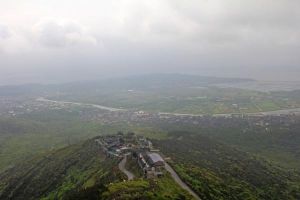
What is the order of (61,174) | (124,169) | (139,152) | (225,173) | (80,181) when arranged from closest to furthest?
(124,169), (80,181), (139,152), (225,173), (61,174)

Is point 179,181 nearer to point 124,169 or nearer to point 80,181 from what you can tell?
point 124,169

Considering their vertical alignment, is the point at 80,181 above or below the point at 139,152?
below

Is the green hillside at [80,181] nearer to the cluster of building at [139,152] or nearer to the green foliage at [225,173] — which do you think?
the cluster of building at [139,152]

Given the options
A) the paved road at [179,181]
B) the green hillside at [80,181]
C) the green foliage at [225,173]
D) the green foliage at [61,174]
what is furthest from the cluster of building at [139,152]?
the green foliage at [225,173]

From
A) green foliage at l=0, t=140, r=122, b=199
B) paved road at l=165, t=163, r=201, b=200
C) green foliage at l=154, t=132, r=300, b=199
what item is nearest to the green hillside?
green foliage at l=0, t=140, r=122, b=199

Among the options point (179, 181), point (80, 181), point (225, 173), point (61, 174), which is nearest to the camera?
point (179, 181)

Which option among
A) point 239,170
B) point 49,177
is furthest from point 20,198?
point 239,170

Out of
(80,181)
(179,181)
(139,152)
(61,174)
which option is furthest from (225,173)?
(61,174)

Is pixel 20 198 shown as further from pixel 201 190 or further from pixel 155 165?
pixel 201 190

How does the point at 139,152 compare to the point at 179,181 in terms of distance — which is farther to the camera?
the point at 139,152

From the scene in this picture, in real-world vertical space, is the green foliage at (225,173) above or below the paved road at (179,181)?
below

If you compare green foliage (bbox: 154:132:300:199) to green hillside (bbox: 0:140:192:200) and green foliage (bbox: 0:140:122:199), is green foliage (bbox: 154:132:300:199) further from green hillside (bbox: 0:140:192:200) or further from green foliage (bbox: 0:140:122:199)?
green foliage (bbox: 0:140:122:199)
